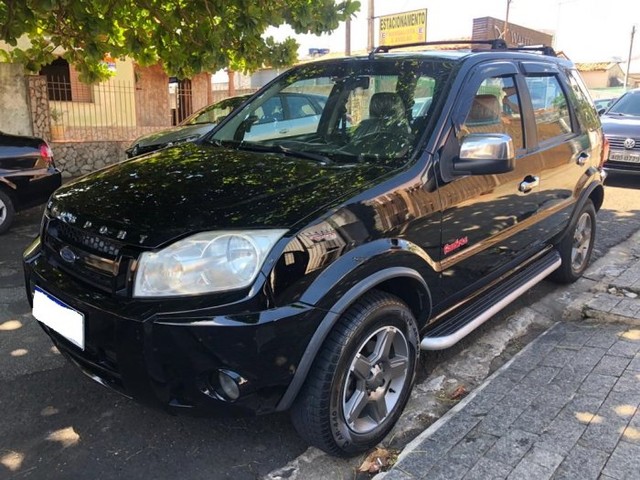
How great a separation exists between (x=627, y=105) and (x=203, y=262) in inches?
424

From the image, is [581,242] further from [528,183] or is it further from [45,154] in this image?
[45,154]

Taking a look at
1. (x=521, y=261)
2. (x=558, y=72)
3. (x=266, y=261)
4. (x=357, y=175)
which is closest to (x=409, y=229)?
(x=357, y=175)

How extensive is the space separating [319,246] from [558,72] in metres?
2.99

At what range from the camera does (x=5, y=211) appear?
6285 millimetres

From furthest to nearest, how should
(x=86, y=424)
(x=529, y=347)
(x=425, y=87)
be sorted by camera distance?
(x=529, y=347), (x=425, y=87), (x=86, y=424)

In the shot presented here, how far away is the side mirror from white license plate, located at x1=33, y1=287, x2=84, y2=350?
1.93 metres

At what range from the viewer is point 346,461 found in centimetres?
263

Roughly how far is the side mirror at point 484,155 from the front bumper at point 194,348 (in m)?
1.19

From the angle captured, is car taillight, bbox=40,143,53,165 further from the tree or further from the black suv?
the black suv

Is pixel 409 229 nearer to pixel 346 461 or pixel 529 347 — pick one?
pixel 346 461

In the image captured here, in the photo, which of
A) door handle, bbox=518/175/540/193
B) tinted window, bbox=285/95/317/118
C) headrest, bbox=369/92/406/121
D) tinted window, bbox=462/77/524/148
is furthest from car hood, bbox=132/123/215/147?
door handle, bbox=518/175/540/193

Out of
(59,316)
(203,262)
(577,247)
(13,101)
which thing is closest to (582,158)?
(577,247)

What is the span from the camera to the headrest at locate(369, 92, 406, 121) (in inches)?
124

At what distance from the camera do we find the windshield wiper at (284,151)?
3006 mm
